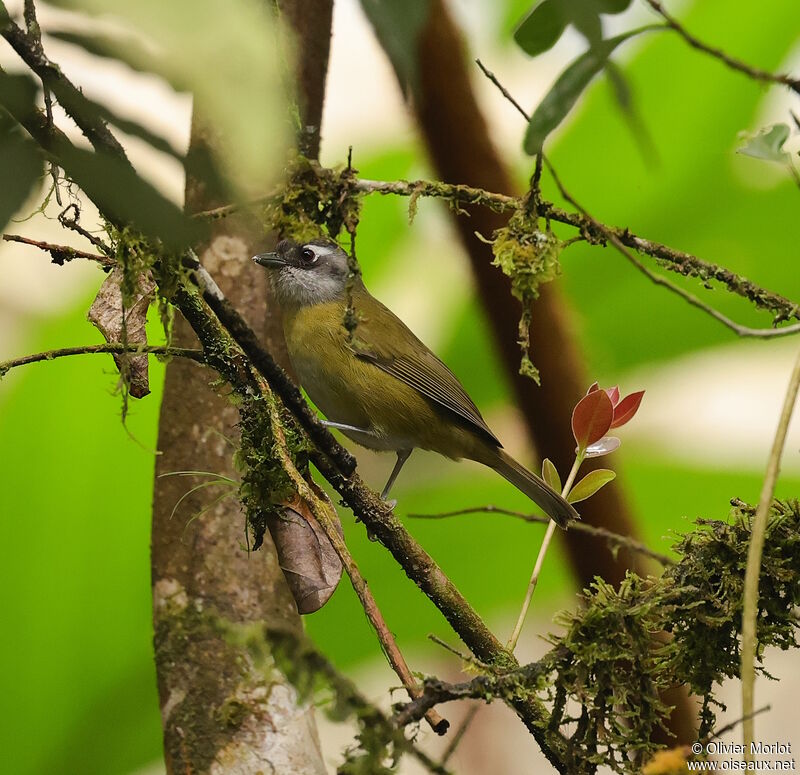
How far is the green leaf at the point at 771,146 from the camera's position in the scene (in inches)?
69.7

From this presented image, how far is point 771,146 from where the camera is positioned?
177 cm

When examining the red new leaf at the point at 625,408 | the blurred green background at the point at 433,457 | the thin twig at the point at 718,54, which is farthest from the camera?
the blurred green background at the point at 433,457

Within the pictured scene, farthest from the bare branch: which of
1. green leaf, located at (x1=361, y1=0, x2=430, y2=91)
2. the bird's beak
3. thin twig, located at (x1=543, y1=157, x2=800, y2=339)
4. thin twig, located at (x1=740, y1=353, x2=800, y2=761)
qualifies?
the bird's beak

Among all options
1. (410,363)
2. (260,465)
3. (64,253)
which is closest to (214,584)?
(260,465)

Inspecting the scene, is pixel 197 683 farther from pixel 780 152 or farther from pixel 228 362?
pixel 780 152

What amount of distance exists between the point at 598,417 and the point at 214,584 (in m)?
1.09

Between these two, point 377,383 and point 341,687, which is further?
point 377,383

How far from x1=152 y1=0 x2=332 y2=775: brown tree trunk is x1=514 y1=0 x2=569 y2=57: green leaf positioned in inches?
39.7

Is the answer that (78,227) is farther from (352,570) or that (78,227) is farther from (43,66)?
(352,570)

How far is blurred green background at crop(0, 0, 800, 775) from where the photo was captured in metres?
3.56

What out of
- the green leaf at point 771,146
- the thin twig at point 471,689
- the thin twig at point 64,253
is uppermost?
the green leaf at point 771,146

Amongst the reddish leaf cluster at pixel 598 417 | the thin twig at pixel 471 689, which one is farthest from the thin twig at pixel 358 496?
the reddish leaf cluster at pixel 598 417

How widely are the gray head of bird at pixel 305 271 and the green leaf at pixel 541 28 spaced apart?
1.63 metres

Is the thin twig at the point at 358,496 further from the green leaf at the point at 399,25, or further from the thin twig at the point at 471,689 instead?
the green leaf at the point at 399,25
